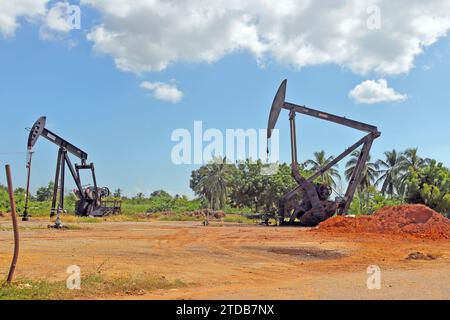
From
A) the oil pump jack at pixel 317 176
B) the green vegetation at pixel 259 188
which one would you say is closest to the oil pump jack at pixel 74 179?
the green vegetation at pixel 259 188

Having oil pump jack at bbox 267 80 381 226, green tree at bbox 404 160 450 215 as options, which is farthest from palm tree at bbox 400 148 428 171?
oil pump jack at bbox 267 80 381 226

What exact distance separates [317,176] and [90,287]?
22.6 metres

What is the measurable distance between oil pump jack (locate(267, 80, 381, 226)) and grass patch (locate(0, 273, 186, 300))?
20.9 meters

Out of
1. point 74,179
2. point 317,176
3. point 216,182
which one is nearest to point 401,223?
point 317,176

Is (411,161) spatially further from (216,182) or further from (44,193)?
(44,193)

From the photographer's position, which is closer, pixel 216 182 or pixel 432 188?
pixel 432 188

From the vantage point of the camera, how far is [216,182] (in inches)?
2272

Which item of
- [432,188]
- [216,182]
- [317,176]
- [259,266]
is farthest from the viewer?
[216,182]

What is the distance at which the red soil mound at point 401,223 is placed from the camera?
64.1ft

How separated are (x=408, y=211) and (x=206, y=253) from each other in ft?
42.1

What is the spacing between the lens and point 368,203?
54.0 m

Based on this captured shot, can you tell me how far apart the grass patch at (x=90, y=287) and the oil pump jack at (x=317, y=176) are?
20939 mm

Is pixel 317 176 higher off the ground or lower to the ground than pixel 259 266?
higher

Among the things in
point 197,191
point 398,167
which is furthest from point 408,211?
point 197,191
